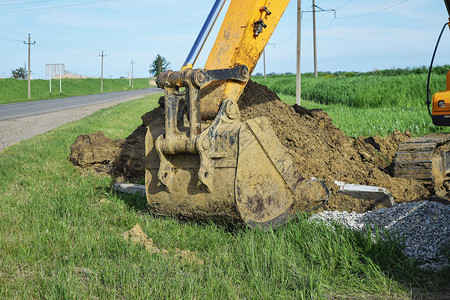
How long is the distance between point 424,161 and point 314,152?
1494 mm

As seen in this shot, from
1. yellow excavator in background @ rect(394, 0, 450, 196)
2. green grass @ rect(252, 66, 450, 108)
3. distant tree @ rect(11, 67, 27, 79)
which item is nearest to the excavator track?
yellow excavator in background @ rect(394, 0, 450, 196)

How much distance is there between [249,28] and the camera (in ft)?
14.6

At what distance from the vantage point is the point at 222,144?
13.3 ft

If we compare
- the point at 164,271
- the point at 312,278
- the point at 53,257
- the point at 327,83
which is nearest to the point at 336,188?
the point at 312,278

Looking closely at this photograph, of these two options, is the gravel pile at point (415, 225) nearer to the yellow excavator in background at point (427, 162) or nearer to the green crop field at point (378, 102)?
the yellow excavator in background at point (427, 162)

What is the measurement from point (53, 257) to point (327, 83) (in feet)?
95.9

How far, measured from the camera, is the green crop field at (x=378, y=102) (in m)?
11.1

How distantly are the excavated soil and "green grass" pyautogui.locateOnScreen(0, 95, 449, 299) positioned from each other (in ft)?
2.83

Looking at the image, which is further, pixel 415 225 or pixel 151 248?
pixel 415 225

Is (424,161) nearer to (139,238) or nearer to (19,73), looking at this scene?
(139,238)

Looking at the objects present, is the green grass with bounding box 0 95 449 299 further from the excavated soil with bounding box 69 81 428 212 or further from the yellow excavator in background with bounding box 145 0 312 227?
the excavated soil with bounding box 69 81 428 212

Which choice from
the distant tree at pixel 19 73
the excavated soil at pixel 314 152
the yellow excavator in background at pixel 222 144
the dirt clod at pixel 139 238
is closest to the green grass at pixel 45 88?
the distant tree at pixel 19 73

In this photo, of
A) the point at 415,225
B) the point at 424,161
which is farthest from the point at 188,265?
the point at 424,161

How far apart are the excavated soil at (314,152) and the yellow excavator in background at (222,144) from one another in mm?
571
